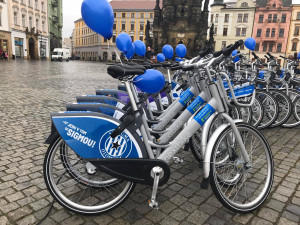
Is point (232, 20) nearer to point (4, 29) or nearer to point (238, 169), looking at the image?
point (4, 29)

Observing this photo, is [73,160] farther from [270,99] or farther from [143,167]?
[270,99]

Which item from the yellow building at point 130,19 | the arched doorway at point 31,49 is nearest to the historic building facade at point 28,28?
the arched doorway at point 31,49

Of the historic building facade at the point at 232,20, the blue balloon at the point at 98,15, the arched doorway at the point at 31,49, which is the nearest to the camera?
the blue balloon at the point at 98,15

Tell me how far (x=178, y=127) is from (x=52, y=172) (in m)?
1.32

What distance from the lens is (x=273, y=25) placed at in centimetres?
5278

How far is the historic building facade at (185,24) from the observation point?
3594cm

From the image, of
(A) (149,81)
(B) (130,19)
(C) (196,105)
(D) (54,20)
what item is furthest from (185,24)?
(B) (130,19)

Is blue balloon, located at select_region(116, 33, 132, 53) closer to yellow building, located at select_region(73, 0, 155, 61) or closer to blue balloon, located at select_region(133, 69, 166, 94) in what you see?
blue balloon, located at select_region(133, 69, 166, 94)

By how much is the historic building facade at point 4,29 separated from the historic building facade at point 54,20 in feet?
40.4

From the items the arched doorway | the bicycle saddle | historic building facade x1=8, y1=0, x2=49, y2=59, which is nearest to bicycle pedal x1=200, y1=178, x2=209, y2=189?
the bicycle saddle

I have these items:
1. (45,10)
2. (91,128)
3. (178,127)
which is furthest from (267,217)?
(45,10)

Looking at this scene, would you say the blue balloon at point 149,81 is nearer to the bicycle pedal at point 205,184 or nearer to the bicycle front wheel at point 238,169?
the bicycle front wheel at point 238,169

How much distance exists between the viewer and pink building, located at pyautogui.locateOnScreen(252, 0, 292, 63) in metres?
52.3

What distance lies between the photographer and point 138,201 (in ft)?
9.02
